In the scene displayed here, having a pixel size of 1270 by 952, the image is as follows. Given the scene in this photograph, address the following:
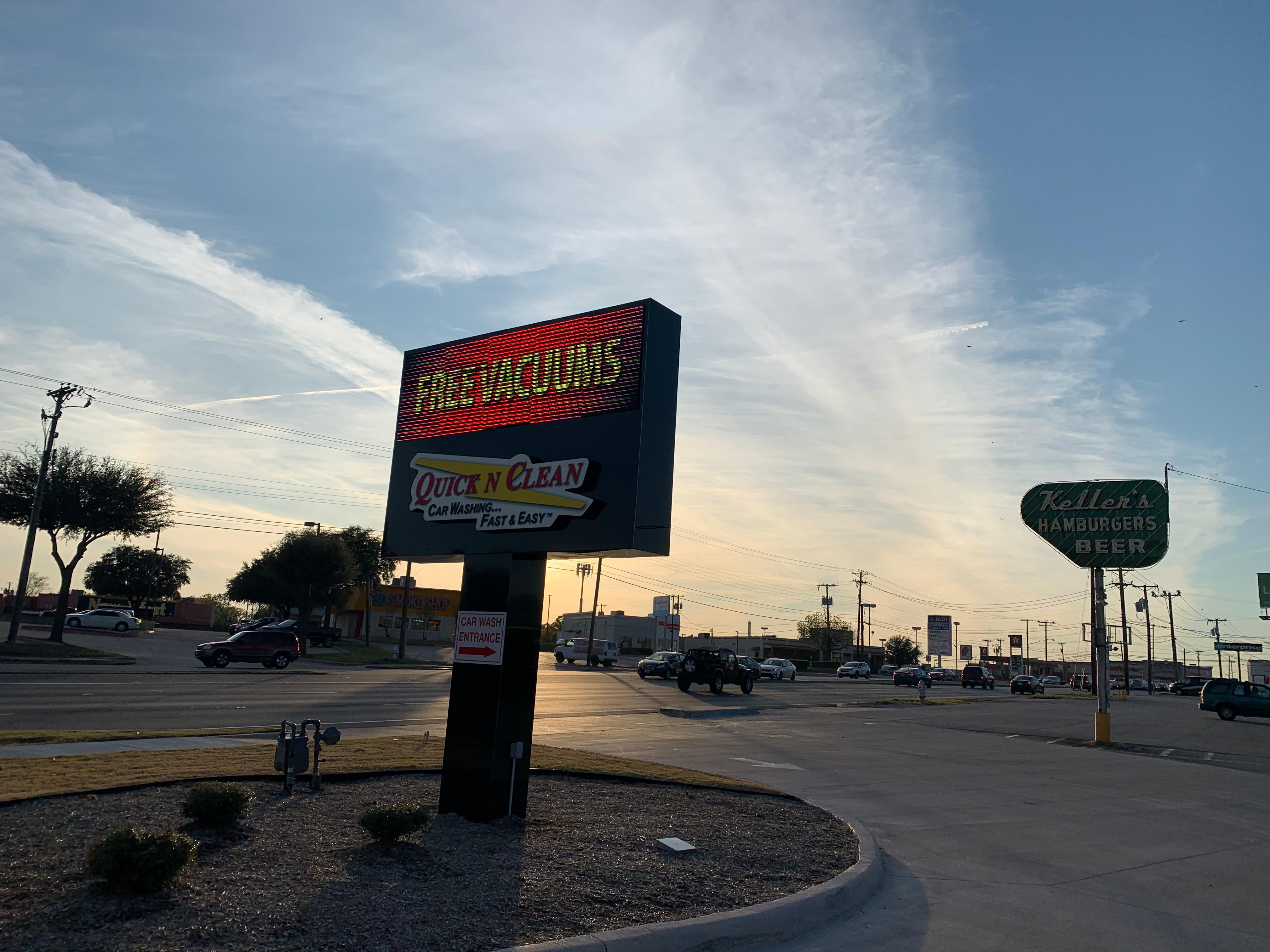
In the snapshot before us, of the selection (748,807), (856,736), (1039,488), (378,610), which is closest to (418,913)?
(748,807)

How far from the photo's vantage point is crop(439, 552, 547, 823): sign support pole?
28.8 ft

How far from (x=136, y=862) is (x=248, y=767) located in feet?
18.4

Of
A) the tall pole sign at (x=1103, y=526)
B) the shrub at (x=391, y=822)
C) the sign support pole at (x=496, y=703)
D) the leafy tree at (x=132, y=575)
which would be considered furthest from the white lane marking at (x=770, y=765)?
the leafy tree at (x=132, y=575)

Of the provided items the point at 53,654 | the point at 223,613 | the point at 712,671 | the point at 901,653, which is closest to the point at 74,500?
the point at 53,654

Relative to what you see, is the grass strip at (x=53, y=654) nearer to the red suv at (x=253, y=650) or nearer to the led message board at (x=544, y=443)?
the red suv at (x=253, y=650)

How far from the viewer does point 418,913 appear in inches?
223

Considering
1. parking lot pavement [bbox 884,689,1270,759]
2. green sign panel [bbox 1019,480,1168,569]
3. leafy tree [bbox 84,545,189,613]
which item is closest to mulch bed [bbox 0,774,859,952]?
parking lot pavement [bbox 884,689,1270,759]

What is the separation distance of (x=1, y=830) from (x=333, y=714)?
14093mm

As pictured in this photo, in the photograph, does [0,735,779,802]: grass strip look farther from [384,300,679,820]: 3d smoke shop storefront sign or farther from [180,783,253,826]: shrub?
[384,300,679,820]: 3d smoke shop storefront sign

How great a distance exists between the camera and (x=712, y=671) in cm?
3838

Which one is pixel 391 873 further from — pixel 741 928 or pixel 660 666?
pixel 660 666

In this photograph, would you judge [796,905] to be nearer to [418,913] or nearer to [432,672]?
[418,913]

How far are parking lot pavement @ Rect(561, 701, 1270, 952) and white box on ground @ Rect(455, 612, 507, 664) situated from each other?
1754 mm

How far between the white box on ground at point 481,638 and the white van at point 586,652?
184ft
